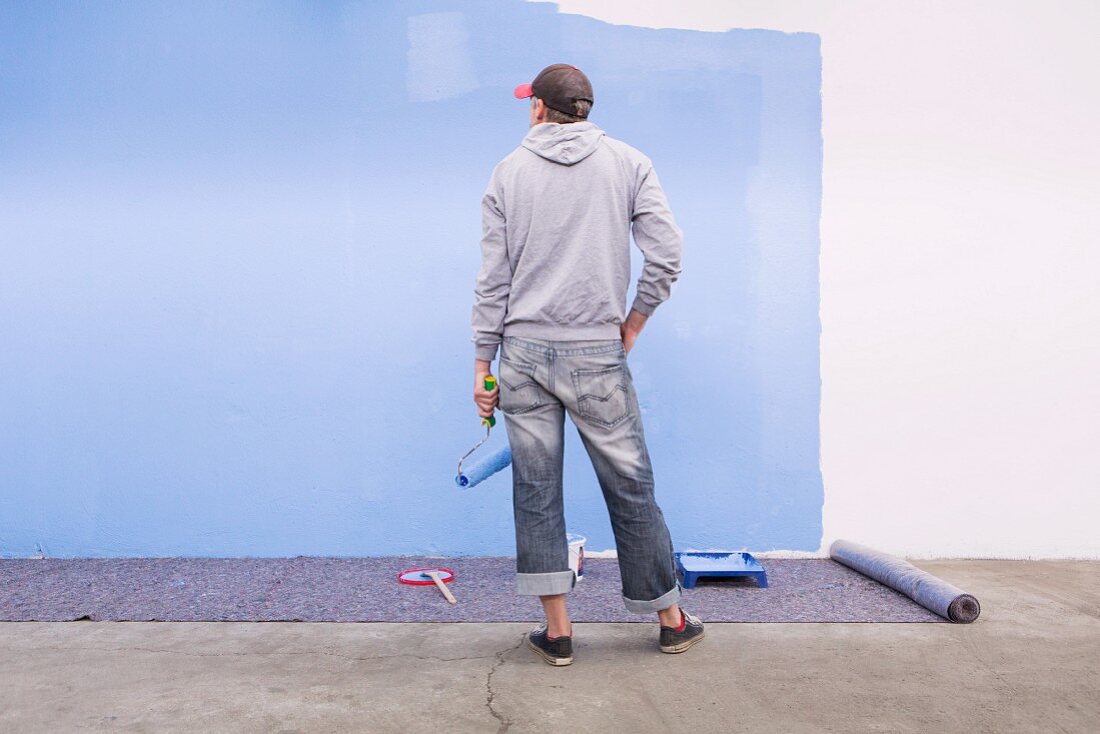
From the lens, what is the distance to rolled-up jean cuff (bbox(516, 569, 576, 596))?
91.5 inches

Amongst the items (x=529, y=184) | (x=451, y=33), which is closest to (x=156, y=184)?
(x=451, y=33)

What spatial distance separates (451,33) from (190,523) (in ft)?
6.52

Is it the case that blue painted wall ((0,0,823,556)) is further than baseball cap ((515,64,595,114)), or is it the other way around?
blue painted wall ((0,0,823,556))

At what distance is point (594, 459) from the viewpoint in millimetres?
2387

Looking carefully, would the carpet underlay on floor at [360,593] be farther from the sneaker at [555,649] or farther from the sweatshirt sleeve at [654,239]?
the sweatshirt sleeve at [654,239]

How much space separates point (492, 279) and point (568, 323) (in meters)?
0.22

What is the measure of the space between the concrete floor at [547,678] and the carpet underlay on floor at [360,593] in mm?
98

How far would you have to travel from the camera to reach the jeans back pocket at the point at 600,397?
2.33 m

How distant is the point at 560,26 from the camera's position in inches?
135

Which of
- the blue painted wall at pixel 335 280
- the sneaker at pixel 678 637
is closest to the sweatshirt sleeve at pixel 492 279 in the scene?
the sneaker at pixel 678 637

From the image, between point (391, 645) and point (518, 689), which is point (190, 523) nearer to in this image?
point (391, 645)

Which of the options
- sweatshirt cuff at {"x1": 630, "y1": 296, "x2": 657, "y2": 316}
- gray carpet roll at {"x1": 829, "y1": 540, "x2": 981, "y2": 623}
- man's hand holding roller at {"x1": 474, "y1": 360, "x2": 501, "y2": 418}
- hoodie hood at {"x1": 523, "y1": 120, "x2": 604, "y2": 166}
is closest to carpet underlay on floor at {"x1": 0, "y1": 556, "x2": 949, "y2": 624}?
gray carpet roll at {"x1": 829, "y1": 540, "x2": 981, "y2": 623}

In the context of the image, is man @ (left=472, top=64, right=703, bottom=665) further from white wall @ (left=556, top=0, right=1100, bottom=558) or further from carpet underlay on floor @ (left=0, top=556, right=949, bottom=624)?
white wall @ (left=556, top=0, right=1100, bottom=558)

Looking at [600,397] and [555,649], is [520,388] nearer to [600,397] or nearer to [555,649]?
[600,397]
